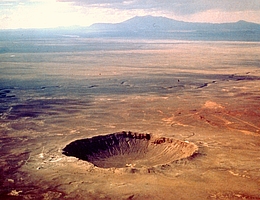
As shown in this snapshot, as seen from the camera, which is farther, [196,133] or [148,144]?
[196,133]

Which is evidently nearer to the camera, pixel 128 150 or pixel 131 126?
pixel 128 150

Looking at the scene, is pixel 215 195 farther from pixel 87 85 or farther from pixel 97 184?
pixel 87 85

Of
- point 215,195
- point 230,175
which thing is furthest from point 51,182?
point 230,175

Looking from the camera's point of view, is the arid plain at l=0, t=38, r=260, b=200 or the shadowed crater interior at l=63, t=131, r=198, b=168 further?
the shadowed crater interior at l=63, t=131, r=198, b=168

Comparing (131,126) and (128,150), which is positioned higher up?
(131,126)

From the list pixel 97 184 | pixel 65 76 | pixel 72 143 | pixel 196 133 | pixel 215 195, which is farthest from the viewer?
pixel 65 76
